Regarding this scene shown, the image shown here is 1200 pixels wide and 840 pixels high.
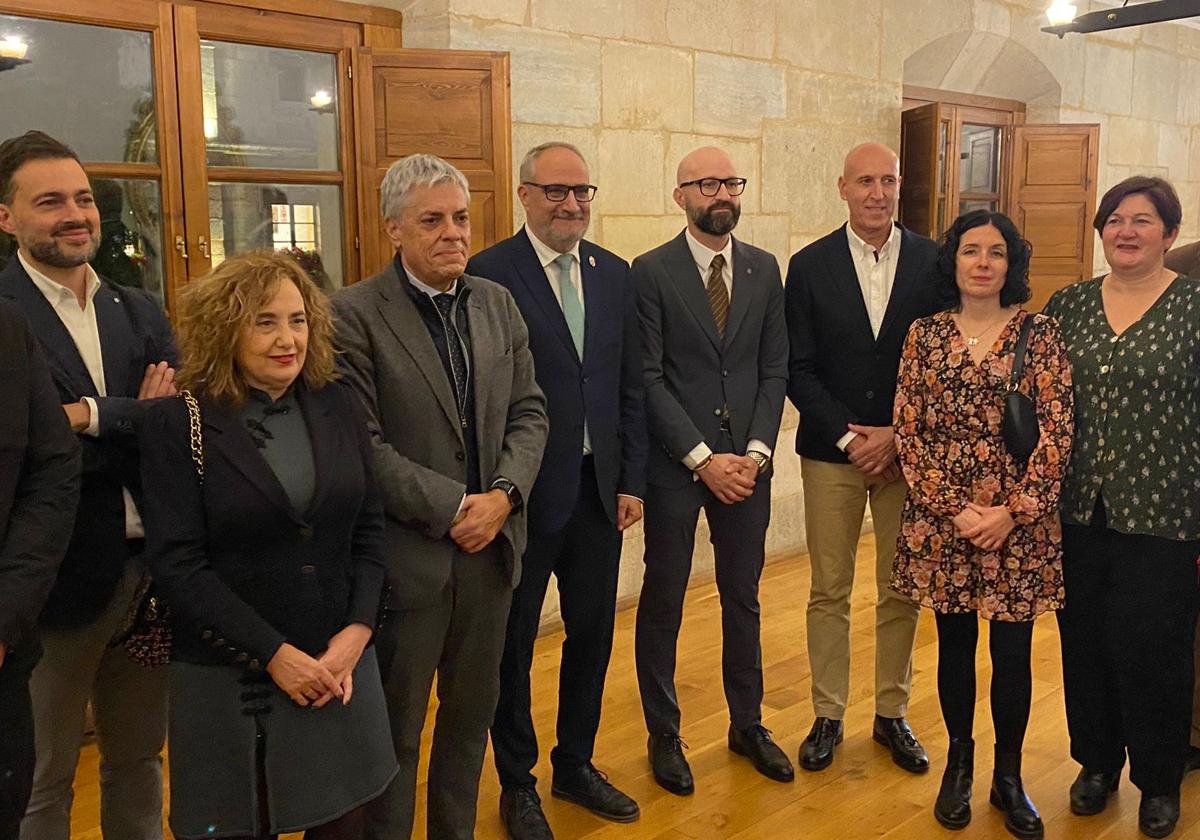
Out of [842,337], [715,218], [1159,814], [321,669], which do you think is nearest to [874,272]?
[842,337]

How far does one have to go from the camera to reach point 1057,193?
22.0ft

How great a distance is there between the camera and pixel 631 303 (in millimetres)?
2920

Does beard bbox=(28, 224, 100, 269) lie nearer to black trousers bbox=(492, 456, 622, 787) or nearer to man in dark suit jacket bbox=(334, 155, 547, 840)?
man in dark suit jacket bbox=(334, 155, 547, 840)

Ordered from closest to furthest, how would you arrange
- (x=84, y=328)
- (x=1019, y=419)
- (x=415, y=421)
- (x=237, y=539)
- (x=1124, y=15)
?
1. (x=237, y=539)
2. (x=84, y=328)
3. (x=415, y=421)
4. (x=1019, y=419)
5. (x=1124, y=15)

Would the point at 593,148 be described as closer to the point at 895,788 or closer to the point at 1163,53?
the point at 895,788

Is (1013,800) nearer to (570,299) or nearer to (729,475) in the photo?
(729,475)

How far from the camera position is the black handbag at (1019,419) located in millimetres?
2662

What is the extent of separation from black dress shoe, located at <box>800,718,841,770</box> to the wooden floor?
0.04 m

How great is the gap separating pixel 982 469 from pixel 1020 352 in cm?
31

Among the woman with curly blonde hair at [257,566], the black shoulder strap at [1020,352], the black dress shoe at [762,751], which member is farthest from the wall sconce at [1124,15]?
the woman with curly blonde hair at [257,566]

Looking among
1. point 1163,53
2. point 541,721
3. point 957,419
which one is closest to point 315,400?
point 957,419

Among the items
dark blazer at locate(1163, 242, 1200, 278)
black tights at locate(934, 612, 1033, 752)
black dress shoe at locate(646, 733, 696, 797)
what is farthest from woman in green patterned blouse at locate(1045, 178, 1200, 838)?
black dress shoe at locate(646, 733, 696, 797)

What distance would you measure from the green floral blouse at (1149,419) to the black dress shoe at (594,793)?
1.46 meters

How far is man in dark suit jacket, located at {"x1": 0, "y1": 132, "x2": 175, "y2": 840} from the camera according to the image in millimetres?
2117
